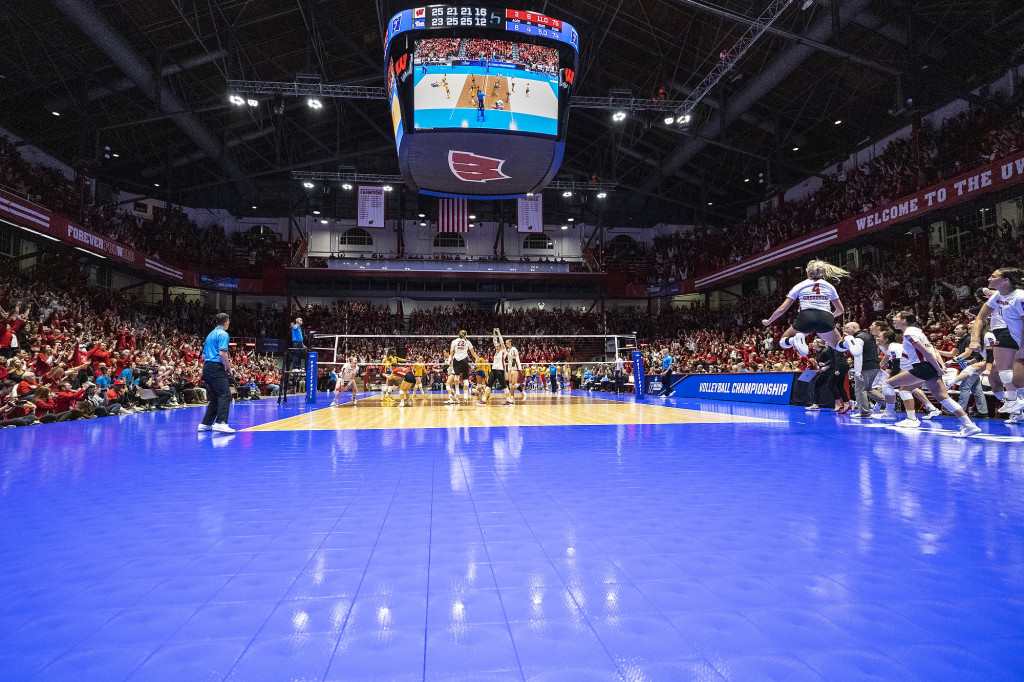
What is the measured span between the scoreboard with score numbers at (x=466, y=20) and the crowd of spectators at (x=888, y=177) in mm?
13104

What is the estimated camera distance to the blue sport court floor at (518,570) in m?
1.68

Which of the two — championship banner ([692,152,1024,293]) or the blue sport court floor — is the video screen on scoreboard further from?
championship banner ([692,152,1024,293])

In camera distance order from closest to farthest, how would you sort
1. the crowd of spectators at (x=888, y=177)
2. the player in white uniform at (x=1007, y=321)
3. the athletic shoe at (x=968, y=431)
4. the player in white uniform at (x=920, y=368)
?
the player in white uniform at (x=1007, y=321)
the athletic shoe at (x=968, y=431)
the player in white uniform at (x=920, y=368)
the crowd of spectators at (x=888, y=177)

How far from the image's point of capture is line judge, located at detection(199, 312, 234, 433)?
834 cm

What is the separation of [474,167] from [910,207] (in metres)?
14.4

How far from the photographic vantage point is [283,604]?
82.3 inches

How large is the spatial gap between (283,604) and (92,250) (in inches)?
1002

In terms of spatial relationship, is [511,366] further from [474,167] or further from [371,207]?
[371,207]

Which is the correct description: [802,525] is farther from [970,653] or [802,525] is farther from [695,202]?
[695,202]

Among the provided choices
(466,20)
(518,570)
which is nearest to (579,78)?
(466,20)

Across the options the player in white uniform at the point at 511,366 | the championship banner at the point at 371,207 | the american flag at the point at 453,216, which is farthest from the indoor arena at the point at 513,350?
the american flag at the point at 453,216

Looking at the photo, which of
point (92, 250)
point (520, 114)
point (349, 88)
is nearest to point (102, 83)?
point (92, 250)

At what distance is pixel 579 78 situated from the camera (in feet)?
83.1

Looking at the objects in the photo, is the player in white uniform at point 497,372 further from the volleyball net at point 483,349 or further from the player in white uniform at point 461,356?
the volleyball net at point 483,349
